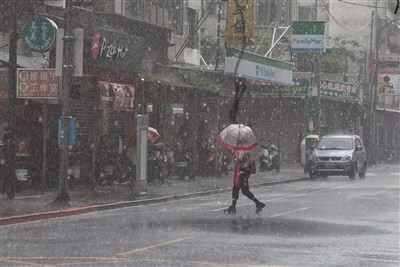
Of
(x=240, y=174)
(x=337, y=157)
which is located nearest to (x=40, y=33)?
(x=240, y=174)

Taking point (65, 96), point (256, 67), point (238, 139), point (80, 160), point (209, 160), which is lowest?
point (209, 160)

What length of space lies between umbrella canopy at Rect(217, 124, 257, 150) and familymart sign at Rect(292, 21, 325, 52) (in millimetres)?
18854

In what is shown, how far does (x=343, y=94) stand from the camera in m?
52.3

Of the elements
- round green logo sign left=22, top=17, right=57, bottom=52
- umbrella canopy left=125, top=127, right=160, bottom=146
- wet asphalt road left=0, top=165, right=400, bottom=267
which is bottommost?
wet asphalt road left=0, top=165, right=400, bottom=267

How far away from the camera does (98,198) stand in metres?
23.2

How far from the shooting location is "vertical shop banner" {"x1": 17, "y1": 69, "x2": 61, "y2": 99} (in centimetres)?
2336

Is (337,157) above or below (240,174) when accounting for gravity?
below

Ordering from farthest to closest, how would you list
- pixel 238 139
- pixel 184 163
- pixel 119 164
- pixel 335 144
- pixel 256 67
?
pixel 335 144 → pixel 256 67 → pixel 184 163 → pixel 119 164 → pixel 238 139

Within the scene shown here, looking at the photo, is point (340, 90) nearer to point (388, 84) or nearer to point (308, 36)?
point (388, 84)

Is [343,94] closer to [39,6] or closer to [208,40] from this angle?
[208,40]

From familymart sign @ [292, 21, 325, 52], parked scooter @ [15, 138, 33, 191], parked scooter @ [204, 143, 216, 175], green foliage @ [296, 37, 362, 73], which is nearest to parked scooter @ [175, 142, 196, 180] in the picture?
parked scooter @ [204, 143, 216, 175]

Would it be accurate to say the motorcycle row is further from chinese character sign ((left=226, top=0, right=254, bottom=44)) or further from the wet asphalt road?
chinese character sign ((left=226, top=0, right=254, bottom=44))

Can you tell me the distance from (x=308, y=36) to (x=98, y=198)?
1891 centimetres

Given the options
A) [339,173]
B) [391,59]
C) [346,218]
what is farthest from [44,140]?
[391,59]
